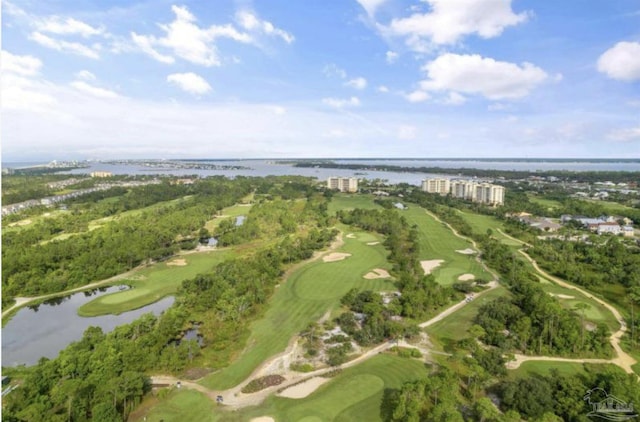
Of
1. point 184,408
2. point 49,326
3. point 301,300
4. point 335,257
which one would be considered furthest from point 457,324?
point 49,326

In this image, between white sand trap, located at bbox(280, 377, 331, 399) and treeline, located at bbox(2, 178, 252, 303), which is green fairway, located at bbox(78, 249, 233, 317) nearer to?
treeline, located at bbox(2, 178, 252, 303)

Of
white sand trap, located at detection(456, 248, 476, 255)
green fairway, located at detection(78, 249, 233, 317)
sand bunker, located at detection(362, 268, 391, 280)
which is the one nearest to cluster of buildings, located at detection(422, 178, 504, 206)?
white sand trap, located at detection(456, 248, 476, 255)

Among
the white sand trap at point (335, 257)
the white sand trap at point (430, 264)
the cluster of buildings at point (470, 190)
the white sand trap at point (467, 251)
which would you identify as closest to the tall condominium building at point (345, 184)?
the cluster of buildings at point (470, 190)

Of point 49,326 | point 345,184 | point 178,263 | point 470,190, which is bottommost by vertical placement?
point 49,326

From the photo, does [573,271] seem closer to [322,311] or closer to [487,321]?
[487,321]

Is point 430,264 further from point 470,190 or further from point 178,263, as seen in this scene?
point 470,190

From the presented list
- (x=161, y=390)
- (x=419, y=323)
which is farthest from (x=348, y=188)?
(x=161, y=390)

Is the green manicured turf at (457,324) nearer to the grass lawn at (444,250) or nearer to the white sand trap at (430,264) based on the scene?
the grass lawn at (444,250)
